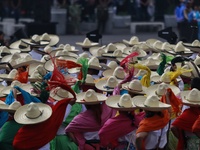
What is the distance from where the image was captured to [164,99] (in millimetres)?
12141

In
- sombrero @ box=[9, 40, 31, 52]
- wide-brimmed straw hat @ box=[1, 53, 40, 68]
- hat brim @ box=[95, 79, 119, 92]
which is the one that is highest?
hat brim @ box=[95, 79, 119, 92]

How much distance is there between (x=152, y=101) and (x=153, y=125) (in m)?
0.36

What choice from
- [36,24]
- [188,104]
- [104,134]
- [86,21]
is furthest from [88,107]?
[86,21]

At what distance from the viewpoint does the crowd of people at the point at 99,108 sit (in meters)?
11.5

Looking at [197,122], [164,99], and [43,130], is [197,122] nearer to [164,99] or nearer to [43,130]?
[164,99]

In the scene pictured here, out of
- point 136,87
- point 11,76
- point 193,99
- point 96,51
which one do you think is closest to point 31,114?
point 136,87

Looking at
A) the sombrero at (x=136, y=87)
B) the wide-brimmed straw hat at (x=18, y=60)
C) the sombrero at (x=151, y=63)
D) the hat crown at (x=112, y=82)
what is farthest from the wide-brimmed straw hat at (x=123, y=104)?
the wide-brimmed straw hat at (x=18, y=60)

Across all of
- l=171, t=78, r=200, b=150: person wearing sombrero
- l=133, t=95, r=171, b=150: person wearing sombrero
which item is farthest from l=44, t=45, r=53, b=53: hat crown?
l=133, t=95, r=171, b=150: person wearing sombrero

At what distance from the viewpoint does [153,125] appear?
11.3 metres

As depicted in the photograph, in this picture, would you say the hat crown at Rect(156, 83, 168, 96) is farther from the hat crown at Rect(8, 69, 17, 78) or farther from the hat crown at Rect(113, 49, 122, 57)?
the hat crown at Rect(113, 49, 122, 57)

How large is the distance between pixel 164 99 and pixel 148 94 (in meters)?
0.53

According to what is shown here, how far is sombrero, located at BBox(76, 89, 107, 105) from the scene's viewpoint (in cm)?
1230

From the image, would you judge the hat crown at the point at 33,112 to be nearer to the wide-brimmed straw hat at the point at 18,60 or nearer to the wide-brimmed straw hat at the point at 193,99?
the wide-brimmed straw hat at the point at 193,99

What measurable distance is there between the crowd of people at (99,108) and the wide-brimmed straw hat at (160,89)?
0.01 m
